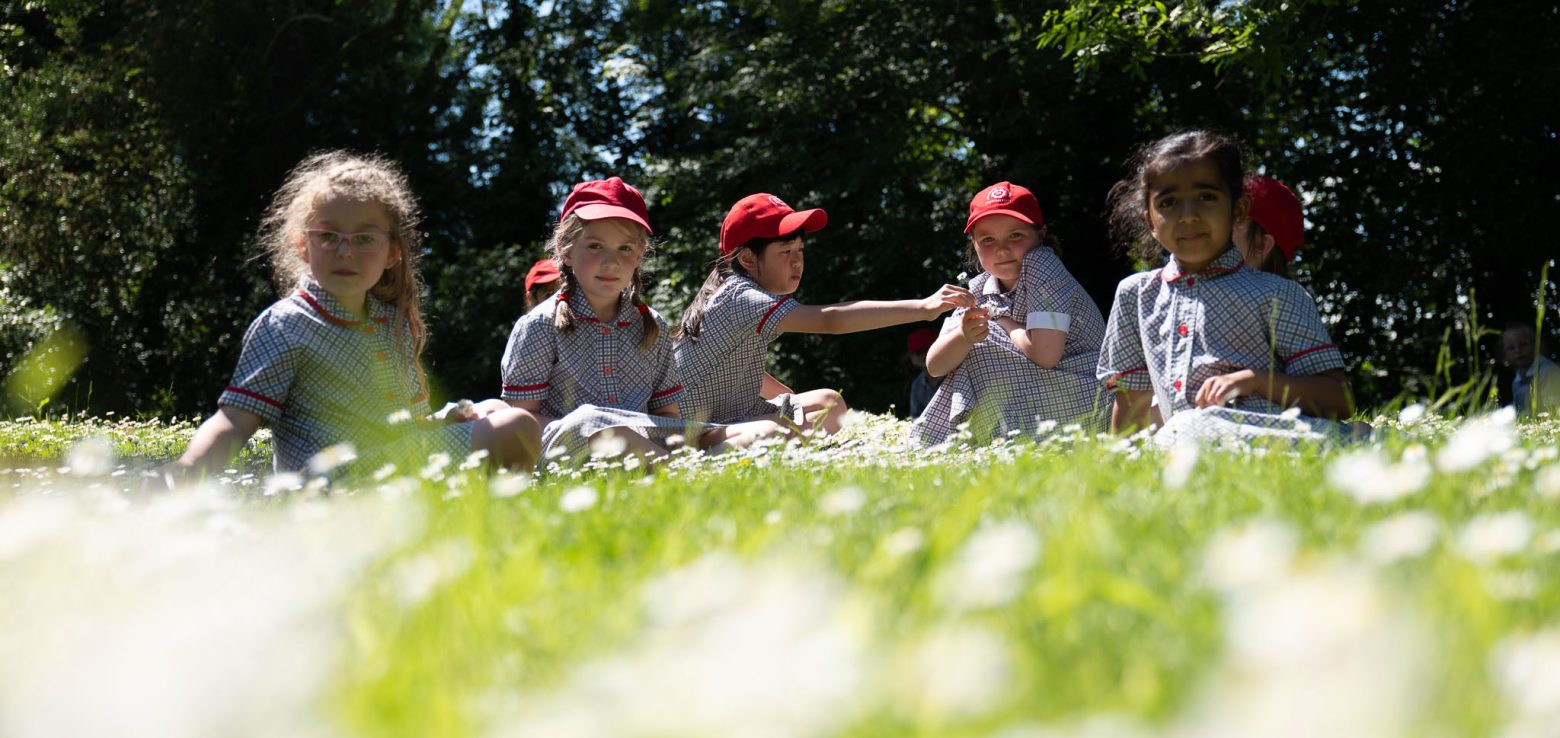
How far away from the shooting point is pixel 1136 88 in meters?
15.1

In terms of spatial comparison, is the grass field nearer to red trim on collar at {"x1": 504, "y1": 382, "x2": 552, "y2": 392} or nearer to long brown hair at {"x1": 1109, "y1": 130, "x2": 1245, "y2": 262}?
long brown hair at {"x1": 1109, "y1": 130, "x2": 1245, "y2": 262}

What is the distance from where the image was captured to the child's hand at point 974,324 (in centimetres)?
589

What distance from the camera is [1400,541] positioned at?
1688 mm

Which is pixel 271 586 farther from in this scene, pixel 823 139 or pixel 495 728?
pixel 823 139

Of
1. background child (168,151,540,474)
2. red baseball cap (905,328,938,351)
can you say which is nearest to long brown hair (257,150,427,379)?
background child (168,151,540,474)

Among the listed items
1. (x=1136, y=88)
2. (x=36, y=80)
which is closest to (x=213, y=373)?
(x=36, y=80)

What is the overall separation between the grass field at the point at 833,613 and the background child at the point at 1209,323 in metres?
1.72

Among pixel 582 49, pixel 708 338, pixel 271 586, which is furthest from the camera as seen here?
pixel 582 49

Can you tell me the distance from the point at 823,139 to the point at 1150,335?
11672mm

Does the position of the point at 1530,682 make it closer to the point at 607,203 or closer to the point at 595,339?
the point at 595,339

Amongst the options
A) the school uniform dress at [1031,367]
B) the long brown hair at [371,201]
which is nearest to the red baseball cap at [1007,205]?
the school uniform dress at [1031,367]

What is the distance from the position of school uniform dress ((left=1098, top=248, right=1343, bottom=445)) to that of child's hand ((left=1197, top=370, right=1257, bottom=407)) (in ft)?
0.15

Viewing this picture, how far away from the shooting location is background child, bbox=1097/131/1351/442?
15.0ft

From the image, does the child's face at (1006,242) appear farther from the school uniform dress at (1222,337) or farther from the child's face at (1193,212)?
the child's face at (1193,212)
